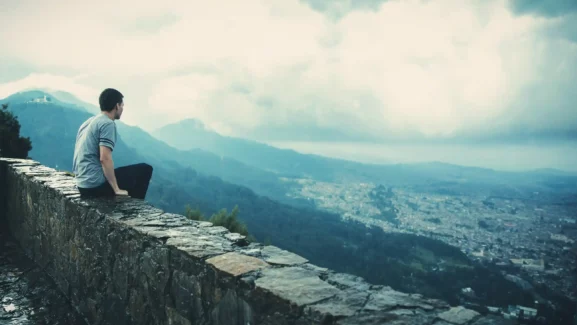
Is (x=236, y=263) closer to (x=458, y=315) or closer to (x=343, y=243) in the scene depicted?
(x=458, y=315)

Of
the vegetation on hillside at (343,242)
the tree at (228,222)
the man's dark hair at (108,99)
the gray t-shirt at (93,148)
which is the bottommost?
the vegetation on hillside at (343,242)

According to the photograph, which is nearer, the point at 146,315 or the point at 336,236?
the point at 146,315

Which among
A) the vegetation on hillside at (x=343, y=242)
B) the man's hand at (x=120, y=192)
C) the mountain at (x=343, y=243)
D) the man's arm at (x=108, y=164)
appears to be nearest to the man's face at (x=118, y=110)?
the man's arm at (x=108, y=164)

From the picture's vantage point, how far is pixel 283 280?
233cm

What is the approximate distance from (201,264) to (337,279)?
1094 mm

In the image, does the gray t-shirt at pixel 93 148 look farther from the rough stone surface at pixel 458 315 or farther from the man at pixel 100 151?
the rough stone surface at pixel 458 315

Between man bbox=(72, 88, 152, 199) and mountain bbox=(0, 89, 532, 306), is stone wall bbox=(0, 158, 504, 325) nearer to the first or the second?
man bbox=(72, 88, 152, 199)

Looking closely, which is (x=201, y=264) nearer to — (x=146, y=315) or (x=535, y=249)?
(x=146, y=315)

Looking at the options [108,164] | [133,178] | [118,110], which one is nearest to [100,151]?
[108,164]

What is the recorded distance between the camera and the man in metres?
4.47

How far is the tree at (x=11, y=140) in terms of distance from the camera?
2280cm

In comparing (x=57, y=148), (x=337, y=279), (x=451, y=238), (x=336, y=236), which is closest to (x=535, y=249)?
(x=451, y=238)

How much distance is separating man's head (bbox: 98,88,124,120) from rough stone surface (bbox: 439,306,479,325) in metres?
4.68

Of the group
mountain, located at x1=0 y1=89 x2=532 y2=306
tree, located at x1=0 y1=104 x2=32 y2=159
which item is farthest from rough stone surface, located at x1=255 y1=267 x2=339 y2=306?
mountain, located at x1=0 y1=89 x2=532 y2=306
